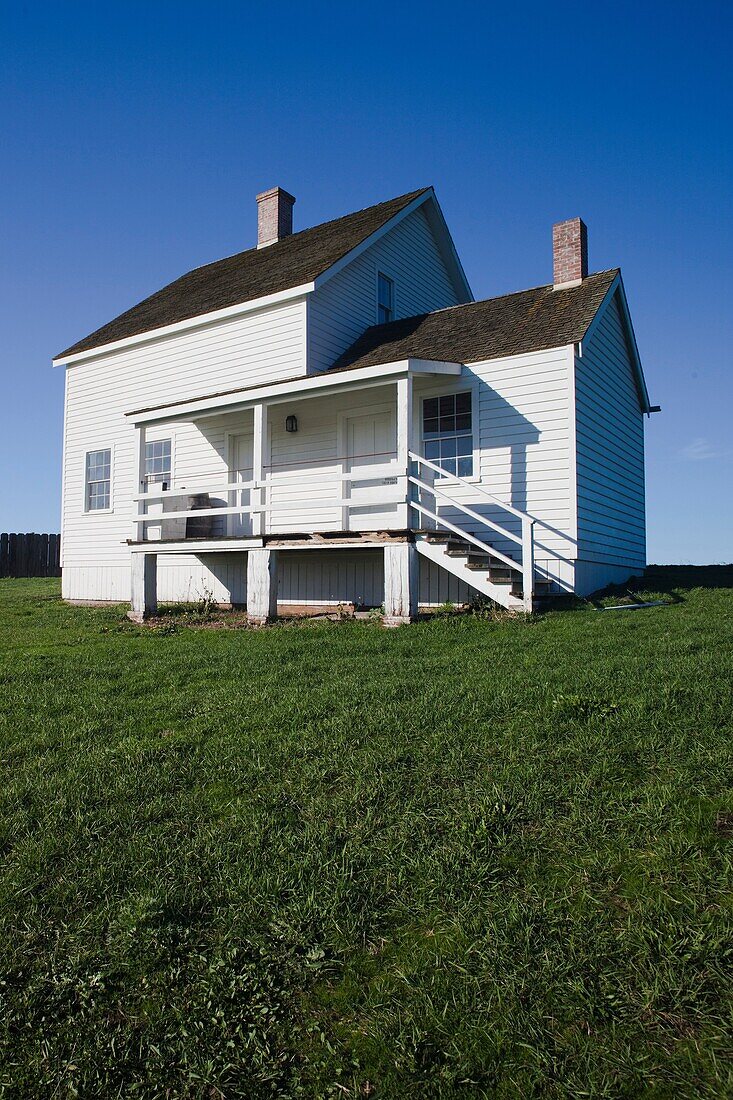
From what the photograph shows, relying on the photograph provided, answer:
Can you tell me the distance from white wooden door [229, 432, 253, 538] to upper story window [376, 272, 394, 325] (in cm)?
406

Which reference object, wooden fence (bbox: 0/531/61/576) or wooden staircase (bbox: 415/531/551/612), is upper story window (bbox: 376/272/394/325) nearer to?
wooden staircase (bbox: 415/531/551/612)

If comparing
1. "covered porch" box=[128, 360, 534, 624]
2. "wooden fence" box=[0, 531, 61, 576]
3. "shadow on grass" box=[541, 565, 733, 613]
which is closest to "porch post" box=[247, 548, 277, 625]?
"covered porch" box=[128, 360, 534, 624]

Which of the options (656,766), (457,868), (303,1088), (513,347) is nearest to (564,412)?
(513,347)

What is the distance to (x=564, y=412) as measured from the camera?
12383 mm

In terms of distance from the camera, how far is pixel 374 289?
16.6 m

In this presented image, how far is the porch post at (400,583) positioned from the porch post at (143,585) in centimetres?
477

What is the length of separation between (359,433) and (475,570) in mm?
4500

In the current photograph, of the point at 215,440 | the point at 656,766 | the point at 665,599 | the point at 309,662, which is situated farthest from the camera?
Answer: the point at 215,440

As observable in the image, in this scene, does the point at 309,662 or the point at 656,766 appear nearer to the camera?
the point at 656,766

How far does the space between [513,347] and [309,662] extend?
752cm

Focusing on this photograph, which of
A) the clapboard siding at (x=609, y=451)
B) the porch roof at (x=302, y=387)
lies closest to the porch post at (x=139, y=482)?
the porch roof at (x=302, y=387)

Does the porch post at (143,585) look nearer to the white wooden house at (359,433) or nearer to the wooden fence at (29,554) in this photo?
the white wooden house at (359,433)

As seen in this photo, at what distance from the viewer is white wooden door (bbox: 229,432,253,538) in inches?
611

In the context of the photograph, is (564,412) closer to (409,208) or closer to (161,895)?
(409,208)
